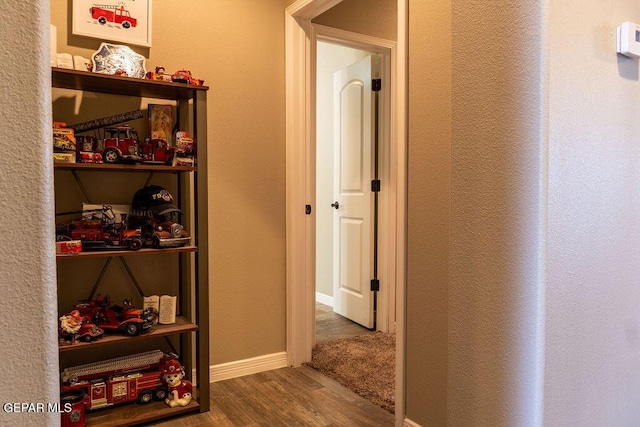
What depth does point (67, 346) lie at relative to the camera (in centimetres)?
182

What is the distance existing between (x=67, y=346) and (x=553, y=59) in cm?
205

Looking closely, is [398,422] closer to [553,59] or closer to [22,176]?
[553,59]

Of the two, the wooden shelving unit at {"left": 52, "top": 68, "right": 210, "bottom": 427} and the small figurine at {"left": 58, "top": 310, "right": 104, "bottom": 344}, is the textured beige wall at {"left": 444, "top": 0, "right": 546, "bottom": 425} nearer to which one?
the wooden shelving unit at {"left": 52, "top": 68, "right": 210, "bottom": 427}

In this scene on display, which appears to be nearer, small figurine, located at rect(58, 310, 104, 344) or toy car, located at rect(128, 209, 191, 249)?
small figurine, located at rect(58, 310, 104, 344)

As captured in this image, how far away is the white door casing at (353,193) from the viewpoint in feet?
11.4

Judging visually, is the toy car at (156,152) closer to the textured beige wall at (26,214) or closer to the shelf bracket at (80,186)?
the shelf bracket at (80,186)

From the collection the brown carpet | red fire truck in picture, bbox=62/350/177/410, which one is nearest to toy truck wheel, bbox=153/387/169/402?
red fire truck in picture, bbox=62/350/177/410

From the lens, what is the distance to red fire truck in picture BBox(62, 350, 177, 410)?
202cm

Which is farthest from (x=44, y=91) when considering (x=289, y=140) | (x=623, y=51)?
(x=289, y=140)

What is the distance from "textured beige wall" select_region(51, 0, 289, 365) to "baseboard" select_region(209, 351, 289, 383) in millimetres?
32

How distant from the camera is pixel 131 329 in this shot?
77.4 inches

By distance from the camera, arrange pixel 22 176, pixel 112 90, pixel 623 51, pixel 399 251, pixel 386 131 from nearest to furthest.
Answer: pixel 22 176
pixel 623 51
pixel 399 251
pixel 112 90
pixel 386 131

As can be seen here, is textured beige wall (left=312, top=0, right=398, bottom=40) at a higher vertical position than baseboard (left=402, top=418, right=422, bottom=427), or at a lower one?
higher

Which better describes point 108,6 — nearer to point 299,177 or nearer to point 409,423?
point 299,177
